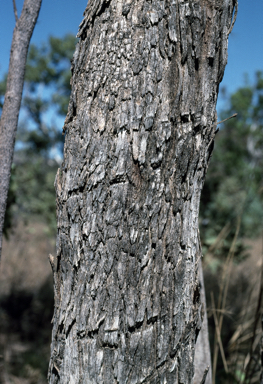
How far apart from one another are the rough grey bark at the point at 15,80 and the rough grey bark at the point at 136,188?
1.55 ft

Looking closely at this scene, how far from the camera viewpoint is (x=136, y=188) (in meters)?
0.99

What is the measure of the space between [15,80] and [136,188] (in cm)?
87

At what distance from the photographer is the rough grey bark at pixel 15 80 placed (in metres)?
1.34

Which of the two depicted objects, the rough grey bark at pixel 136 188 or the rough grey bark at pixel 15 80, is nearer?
the rough grey bark at pixel 136 188

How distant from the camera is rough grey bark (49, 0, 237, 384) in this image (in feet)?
3.24

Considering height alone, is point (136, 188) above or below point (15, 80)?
below

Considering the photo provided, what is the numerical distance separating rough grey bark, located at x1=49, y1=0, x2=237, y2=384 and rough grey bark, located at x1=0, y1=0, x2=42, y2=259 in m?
0.47

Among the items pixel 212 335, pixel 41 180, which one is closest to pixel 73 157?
pixel 212 335

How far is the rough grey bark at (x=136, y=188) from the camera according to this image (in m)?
0.99

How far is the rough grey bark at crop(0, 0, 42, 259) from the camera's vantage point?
1.34 metres

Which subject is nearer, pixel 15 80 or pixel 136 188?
pixel 136 188

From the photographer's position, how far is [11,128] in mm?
1354

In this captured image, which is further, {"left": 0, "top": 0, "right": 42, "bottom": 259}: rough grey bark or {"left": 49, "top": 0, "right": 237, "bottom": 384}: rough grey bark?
{"left": 0, "top": 0, "right": 42, "bottom": 259}: rough grey bark

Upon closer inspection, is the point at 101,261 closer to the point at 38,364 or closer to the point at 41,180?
the point at 38,364
